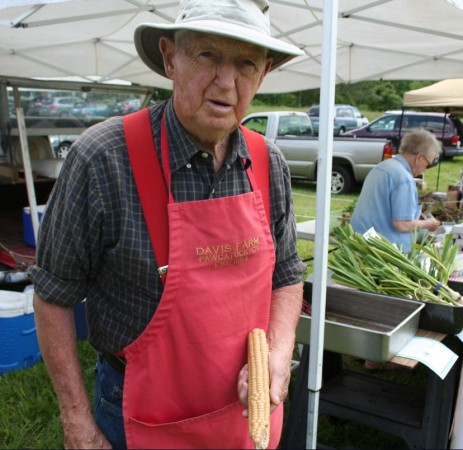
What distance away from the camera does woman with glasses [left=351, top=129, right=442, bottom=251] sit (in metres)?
4.00

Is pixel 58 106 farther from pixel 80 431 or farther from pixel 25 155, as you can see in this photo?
pixel 80 431

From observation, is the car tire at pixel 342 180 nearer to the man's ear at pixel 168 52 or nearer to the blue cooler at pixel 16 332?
the blue cooler at pixel 16 332

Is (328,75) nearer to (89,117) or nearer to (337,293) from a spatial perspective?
(337,293)

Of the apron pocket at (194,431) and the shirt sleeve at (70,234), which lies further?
the apron pocket at (194,431)

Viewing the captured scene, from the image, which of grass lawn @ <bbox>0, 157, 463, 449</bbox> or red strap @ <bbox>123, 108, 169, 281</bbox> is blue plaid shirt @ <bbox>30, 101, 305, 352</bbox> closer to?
red strap @ <bbox>123, 108, 169, 281</bbox>

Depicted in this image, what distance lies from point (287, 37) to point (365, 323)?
333 cm

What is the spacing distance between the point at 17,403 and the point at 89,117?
12.7 ft

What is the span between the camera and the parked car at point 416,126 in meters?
15.1

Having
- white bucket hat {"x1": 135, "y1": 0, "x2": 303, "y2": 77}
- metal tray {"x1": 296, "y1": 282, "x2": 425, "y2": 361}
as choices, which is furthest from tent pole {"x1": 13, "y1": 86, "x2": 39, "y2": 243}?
white bucket hat {"x1": 135, "y1": 0, "x2": 303, "y2": 77}

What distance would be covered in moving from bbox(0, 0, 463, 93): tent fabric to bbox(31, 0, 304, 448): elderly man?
1.93 m

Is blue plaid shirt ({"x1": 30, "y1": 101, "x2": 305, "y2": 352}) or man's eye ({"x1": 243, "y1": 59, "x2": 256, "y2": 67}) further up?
man's eye ({"x1": 243, "y1": 59, "x2": 256, "y2": 67})

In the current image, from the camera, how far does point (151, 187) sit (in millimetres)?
1365

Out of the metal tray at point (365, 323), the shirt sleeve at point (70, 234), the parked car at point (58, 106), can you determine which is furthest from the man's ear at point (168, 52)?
the parked car at point (58, 106)

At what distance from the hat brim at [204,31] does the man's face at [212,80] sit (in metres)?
0.04
